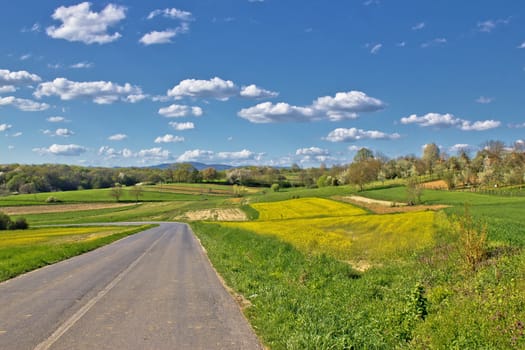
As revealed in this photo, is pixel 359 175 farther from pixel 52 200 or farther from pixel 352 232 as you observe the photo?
pixel 52 200

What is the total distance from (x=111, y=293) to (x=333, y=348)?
848 cm

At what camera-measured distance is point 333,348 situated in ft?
24.3

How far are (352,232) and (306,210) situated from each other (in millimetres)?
36486

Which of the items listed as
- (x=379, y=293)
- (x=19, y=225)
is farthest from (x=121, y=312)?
(x=19, y=225)

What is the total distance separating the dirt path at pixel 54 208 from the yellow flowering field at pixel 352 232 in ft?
190

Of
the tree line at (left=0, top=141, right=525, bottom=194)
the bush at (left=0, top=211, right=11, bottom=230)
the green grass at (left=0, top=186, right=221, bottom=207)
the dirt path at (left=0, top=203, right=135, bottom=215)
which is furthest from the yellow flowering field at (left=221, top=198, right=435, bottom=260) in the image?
the green grass at (left=0, top=186, right=221, bottom=207)

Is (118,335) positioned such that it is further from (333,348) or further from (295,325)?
(333,348)

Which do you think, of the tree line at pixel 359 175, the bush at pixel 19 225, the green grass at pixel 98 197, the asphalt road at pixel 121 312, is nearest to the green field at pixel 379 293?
the asphalt road at pixel 121 312

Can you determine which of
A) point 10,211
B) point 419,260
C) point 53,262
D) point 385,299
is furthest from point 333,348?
point 10,211

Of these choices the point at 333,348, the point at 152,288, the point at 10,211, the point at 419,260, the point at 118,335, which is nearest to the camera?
the point at 333,348

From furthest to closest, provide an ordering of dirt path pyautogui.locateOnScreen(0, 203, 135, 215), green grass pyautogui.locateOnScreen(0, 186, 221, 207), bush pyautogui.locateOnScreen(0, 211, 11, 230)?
green grass pyautogui.locateOnScreen(0, 186, 221, 207)
dirt path pyautogui.locateOnScreen(0, 203, 135, 215)
bush pyautogui.locateOnScreen(0, 211, 11, 230)

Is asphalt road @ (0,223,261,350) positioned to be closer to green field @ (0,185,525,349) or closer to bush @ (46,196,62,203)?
green field @ (0,185,525,349)

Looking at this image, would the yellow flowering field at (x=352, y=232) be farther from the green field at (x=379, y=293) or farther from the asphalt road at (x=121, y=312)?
the asphalt road at (x=121, y=312)

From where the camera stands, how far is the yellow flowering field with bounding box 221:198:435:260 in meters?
21.8
